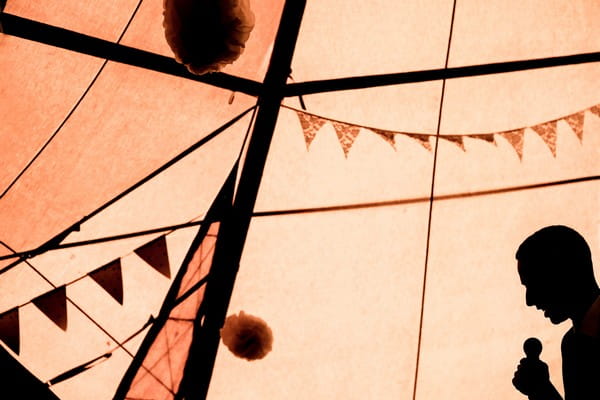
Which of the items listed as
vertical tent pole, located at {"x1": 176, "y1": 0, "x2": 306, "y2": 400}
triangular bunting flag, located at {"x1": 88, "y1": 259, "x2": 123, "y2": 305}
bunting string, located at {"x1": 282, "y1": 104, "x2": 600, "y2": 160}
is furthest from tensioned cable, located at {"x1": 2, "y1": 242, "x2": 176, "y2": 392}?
bunting string, located at {"x1": 282, "y1": 104, "x2": 600, "y2": 160}

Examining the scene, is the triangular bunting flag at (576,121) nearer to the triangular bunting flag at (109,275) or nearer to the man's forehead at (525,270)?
the man's forehead at (525,270)

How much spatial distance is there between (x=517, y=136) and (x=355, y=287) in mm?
1089

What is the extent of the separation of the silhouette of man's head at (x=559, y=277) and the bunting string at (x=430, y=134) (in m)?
1.40

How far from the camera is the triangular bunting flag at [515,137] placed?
8.89 feet

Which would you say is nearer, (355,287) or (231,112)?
(231,112)

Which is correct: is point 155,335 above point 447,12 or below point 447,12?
below

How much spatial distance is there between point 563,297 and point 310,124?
1.50m

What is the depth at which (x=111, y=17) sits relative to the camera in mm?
2051

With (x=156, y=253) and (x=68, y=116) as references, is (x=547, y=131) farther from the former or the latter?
(x=68, y=116)

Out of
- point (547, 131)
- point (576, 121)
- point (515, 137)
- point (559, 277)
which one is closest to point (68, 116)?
point (559, 277)

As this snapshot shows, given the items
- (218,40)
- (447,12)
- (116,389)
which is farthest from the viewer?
(116,389)

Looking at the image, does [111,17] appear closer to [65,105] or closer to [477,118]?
[65,105]

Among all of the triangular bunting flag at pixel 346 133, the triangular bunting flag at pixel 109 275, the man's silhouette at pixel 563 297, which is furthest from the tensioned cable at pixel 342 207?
the man's silhouette at pixel 563 297

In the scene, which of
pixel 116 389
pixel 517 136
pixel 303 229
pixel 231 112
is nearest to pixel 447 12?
pixel 517 136
